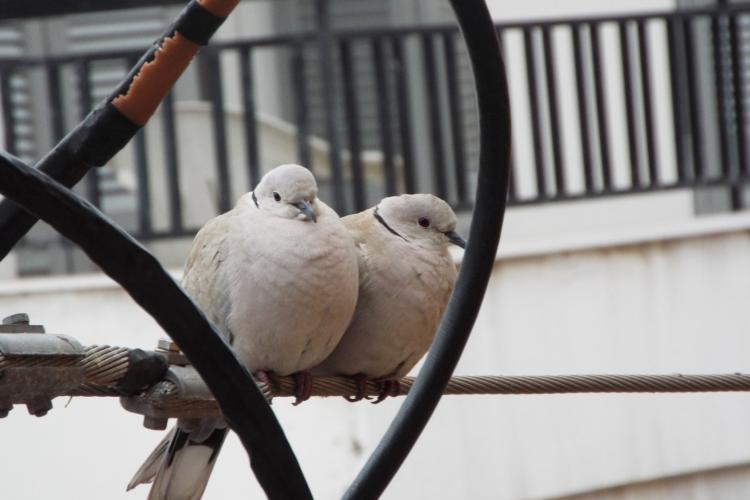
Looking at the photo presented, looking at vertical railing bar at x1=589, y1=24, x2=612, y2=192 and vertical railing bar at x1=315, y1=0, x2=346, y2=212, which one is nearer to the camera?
vertical railing bar at x1=315, y1=0, x2=346, y2=212

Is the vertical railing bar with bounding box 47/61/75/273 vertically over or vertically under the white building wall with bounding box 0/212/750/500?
over

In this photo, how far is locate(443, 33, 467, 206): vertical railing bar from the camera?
14.9 feet

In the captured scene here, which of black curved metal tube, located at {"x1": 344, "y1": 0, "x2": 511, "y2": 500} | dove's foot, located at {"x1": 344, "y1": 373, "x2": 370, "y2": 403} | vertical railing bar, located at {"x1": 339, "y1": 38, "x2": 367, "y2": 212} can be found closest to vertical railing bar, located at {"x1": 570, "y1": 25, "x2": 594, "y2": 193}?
vertical railing bar, located at {"x1": 339, "y1": 38, "x2": 367, "y2": 212}

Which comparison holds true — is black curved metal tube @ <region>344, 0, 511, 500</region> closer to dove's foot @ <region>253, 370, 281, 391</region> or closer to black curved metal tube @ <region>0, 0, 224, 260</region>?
black curved metal tube @ <region>0, 0, 224, 260</region>

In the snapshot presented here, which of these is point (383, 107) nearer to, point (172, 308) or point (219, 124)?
point (219, 124)

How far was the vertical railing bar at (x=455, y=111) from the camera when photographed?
455 centimetres

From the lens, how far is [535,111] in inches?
185

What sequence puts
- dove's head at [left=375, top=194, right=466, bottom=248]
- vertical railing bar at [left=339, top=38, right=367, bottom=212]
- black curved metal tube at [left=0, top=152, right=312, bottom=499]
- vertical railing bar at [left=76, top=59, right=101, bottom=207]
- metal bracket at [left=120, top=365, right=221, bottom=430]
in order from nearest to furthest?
1. black curved metal tube at [left=0, top=152, right=312, bottom=499]
2. metal bracket at [left=120, top=365, right=221, bottom=430]
3. dove's head at [left=375, top=194, right=466, bottom=248]
4. vertical railing bar at [left=76, top=59, right=101, bottom=207]
5. vertical railing bar at [left=339, top=38, right=367, bottom=212]

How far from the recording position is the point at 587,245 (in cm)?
420

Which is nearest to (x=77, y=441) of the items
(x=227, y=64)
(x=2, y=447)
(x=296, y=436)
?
(x=2, y=447)

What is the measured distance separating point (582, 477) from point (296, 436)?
97cm

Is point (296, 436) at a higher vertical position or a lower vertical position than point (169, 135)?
lower

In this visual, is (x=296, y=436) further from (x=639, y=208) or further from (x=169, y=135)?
(x=639, y=208)

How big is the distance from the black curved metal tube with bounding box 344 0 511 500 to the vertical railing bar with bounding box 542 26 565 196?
12.1 feet
